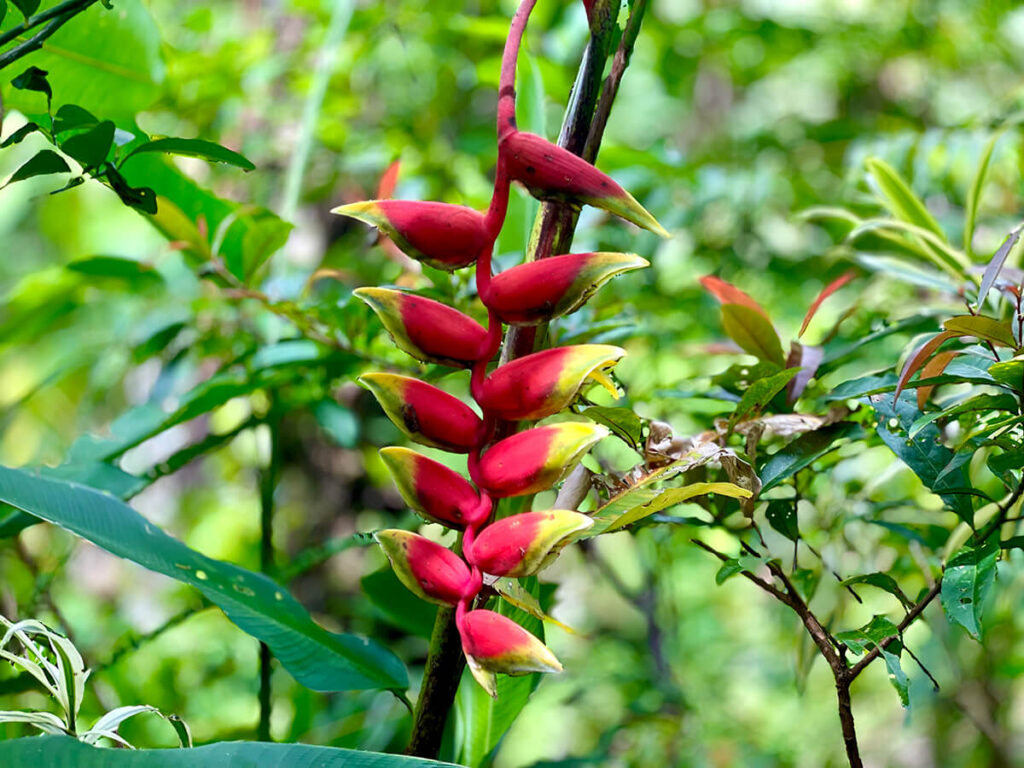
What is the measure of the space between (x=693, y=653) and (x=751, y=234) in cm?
78

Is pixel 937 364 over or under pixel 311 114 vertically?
under

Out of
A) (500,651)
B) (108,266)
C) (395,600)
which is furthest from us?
(108,266)

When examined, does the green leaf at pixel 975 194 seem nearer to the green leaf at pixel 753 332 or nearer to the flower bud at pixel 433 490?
the green leaf at pixel 753 332

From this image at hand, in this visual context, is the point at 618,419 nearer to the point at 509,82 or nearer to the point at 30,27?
the point at 509,82

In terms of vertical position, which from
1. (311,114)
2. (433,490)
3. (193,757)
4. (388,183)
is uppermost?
(311,114)

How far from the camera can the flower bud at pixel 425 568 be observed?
30cm

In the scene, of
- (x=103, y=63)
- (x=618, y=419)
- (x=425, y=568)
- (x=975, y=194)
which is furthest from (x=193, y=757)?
(x=975, y=194)

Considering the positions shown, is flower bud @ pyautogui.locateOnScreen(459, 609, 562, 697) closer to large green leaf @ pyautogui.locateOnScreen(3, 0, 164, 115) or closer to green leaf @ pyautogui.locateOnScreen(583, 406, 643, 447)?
green leaf @ pyautogui.locateOnScreen(583, 406, 643, 447)

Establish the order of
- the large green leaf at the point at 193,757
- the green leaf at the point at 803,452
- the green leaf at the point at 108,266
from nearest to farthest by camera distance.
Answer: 1. the large green leaf at the point at 193,757
2. the green leaf at the point at 803,452
3. the green leaf at the point at 108,266

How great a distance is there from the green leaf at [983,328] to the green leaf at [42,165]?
356 millimetres

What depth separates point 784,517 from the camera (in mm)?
409

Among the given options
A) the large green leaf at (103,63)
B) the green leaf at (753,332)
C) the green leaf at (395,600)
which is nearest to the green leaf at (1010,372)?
the green leaf at (753,332)

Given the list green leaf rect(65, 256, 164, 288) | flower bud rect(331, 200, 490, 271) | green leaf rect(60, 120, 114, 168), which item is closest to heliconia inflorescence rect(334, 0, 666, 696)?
flower bud rect(331, 200, 490, 271)

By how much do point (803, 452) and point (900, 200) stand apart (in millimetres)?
243
